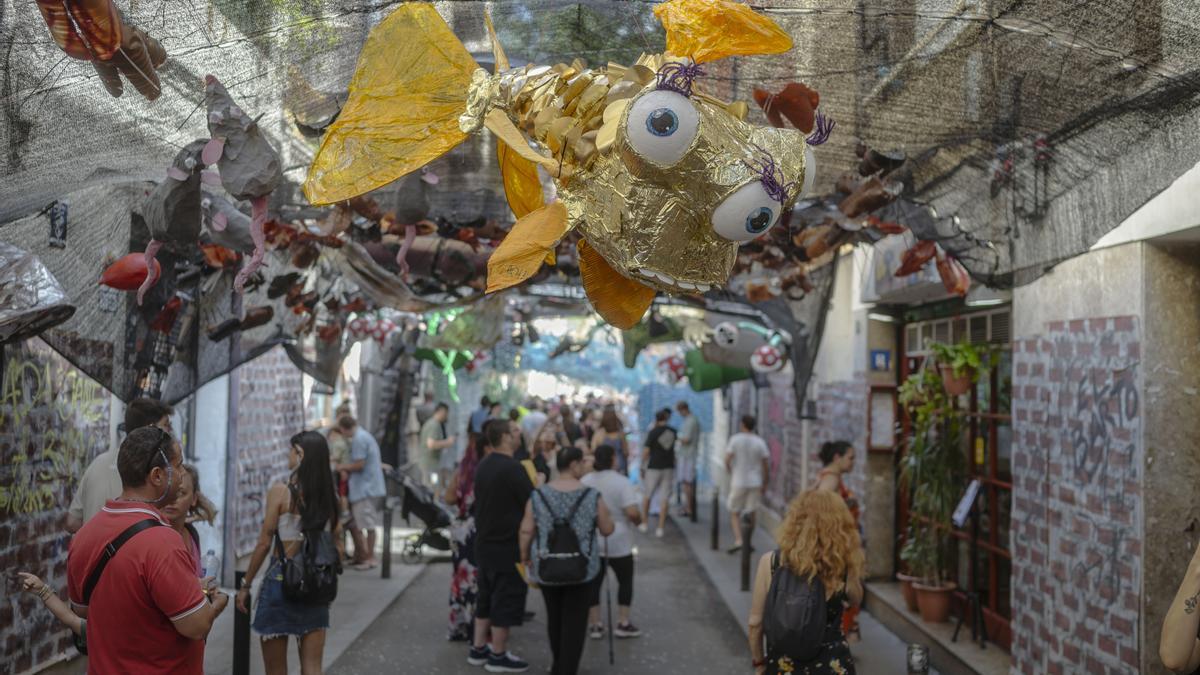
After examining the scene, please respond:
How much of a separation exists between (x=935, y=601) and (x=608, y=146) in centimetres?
728

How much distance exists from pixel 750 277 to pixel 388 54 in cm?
627

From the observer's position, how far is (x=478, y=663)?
8.64 meters

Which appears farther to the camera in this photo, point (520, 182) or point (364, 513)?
point (364, 513)

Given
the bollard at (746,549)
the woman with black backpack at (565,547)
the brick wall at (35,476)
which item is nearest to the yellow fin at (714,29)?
the woman with black backpack at (565,547)

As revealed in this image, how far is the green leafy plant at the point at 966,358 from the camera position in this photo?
28.2 feet

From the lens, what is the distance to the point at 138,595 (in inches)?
149

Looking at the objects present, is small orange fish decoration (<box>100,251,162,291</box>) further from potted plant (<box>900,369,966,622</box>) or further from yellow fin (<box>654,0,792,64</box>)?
potted plant (<box>900,369,966,622</box>)

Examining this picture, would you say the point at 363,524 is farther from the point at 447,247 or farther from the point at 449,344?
the point at 447,247

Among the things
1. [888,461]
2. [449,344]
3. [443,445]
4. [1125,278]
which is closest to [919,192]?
[1125,278]

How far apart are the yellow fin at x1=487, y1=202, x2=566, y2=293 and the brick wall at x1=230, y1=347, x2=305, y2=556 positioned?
8882mm

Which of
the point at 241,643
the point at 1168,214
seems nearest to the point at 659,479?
the point at 241,643

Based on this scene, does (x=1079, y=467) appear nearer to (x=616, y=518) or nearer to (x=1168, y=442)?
(x=1168, y=442)

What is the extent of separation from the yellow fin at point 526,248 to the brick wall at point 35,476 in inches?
166

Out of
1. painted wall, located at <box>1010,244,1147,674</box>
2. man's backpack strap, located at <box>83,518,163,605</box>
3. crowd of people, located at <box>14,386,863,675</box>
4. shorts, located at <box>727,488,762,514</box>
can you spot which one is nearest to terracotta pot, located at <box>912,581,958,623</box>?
crowd of people, located at <box>14,386,863,675</box>
